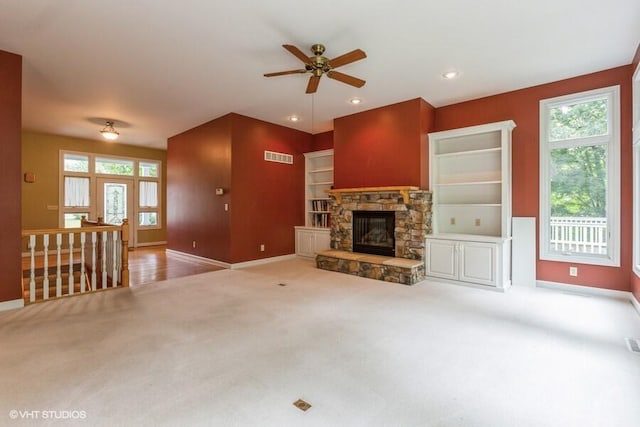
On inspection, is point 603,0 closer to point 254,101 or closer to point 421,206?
point 421,206

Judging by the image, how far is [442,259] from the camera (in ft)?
15.7

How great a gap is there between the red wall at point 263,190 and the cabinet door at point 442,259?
3213mm

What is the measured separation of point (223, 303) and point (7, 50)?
3831 millimetres

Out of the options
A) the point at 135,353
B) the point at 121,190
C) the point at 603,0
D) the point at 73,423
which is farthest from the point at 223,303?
the point at 121,190

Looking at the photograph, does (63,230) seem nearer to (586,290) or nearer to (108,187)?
(108,187)

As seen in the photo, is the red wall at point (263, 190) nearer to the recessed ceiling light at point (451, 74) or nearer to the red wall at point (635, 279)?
the recessed ceiling light at point (451, 74)

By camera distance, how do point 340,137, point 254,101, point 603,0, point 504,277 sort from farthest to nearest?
point 340,137 < point 254,101 < point 504,277 < point 603,0

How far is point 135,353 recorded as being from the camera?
2.46m

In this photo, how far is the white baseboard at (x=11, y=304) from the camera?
344 cm

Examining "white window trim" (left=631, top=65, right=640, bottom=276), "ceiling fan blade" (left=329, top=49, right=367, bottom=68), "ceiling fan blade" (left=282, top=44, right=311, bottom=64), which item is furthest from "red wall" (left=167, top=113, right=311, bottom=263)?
"white window trim" (left=631, top=65, right=640, bottom=276)

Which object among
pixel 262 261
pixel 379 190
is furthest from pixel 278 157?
pixel 379 190


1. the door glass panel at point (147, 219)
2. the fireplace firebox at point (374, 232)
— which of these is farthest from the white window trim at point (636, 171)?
the door glass panel at point (147, 219)

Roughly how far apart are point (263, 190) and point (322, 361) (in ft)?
14.8

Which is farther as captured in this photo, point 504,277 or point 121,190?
point 121,190
